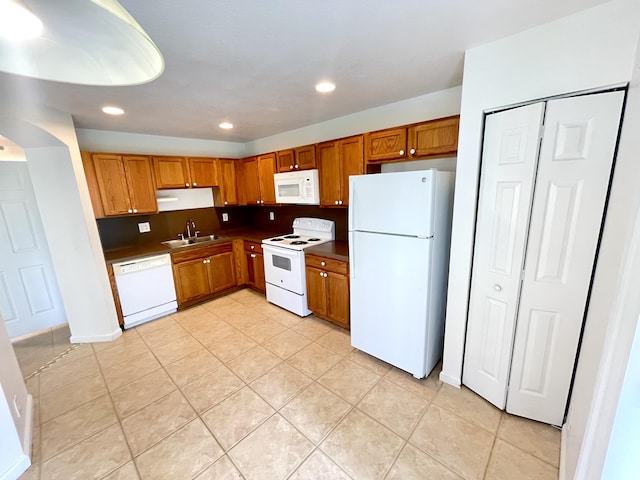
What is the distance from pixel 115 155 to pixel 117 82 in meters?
2.81

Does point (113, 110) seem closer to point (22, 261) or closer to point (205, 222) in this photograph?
point (205, 222)

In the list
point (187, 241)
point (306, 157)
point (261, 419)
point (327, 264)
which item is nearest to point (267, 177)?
point (306, 157)

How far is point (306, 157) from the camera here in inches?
Result: 125

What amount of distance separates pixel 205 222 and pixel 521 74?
411 cm

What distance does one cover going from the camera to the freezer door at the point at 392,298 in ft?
6.45

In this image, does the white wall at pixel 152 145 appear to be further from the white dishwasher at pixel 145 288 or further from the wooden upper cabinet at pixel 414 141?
the wooden upper cabinet at pixel 414 141

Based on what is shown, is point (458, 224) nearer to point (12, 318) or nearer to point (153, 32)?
point (153, 32)

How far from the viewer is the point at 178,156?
3.52 metres

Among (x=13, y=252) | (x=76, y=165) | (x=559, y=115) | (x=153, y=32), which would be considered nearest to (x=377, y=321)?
(x=559, y=115)

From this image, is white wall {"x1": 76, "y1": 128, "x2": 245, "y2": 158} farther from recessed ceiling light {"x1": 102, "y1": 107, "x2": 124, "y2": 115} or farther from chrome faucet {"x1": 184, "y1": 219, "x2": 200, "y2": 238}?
chrome faucet {"x1": 184, "y1": 219, "x2": 200, "y2": 238}

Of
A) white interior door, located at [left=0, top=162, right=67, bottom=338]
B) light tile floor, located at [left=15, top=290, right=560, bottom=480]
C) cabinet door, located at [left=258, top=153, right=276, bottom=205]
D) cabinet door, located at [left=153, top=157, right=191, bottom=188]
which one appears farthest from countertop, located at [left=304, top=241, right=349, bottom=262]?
white interior door, located at [left=0, top=162, right=67, bottom=338]

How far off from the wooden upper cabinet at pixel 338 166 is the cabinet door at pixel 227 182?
1718 millimetres

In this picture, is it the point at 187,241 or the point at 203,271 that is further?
the point at 187,241

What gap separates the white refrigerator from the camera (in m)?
1.89
